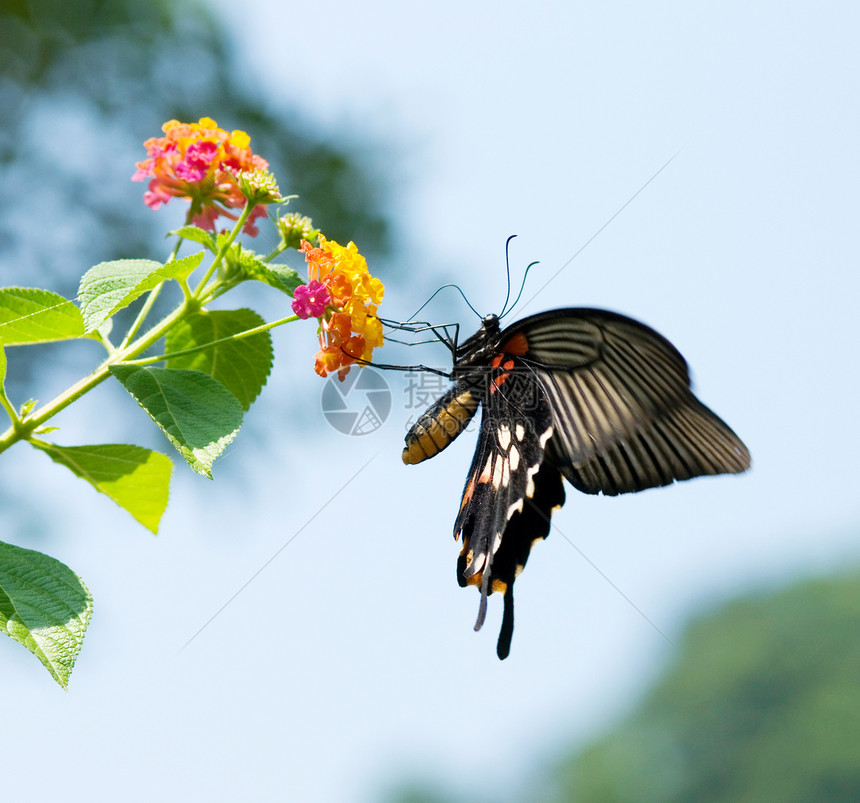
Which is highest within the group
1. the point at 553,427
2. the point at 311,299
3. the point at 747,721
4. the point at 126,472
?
the point at 747,721

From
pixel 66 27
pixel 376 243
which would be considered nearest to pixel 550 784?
pixel 376 243

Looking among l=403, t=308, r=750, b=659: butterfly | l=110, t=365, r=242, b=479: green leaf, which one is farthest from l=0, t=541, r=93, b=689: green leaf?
l=403, t=308, r=750, b=659: butterfly

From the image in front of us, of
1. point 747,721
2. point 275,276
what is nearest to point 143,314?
point 275,276

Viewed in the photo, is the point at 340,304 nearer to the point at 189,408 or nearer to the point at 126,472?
the point at 189,408

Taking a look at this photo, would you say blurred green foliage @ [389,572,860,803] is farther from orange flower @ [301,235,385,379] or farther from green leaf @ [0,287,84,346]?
green leaf @ [0,287,84,346]

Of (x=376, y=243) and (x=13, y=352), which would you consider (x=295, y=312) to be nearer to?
(x=13, y=352)

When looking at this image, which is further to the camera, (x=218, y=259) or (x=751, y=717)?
(x=751, y=717)
